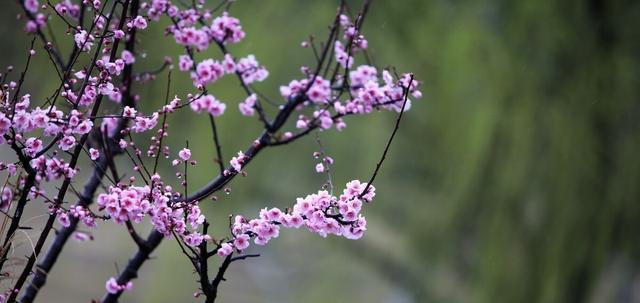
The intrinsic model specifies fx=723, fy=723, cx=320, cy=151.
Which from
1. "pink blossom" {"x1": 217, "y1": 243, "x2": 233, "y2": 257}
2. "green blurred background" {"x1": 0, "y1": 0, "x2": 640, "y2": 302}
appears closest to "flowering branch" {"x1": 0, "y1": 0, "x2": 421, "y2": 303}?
"pink blossom" {"x1": 217, "y1": 243, "x2": 233, "y2": 257}

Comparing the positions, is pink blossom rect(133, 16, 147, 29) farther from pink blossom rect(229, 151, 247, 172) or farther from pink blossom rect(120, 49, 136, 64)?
pink blossom rect(229, 151, 247, 172)

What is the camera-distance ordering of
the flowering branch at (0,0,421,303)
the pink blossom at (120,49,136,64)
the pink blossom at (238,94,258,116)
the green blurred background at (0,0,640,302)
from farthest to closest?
the green blurred background at (0,0,640,302) < the pink blossom at (238,94,258,116) < the pink blossom at (120,49,136,64) < the flowering branch at (0,0,421,303)

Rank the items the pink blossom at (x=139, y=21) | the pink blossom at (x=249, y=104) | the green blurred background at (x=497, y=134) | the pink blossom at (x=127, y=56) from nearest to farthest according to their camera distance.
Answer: the pink blossom at (x=139, y=21) → the pink blossom at (x=127, y=56) → the pink blossom at (x=249, y=104) → the green blurred background at (x=497, y=134)

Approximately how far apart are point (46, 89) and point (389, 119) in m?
2.19

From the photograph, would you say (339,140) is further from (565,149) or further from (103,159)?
(103,159)

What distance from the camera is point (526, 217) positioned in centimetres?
432

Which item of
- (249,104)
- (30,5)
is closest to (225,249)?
(249,104)

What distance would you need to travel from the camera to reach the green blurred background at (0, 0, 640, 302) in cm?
422

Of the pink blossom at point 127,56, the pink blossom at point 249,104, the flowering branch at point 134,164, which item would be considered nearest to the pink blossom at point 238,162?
the flowering branch at point 134,164

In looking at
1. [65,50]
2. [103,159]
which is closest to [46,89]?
[65,50]

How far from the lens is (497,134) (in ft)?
14.0

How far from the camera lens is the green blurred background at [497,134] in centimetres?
422

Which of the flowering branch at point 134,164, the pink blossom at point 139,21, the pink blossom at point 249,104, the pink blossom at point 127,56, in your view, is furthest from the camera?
the pink blossom at point 249,104

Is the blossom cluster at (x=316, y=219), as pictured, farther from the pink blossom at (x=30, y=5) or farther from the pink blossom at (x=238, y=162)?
the pink blossom at (x=30, y=5)
